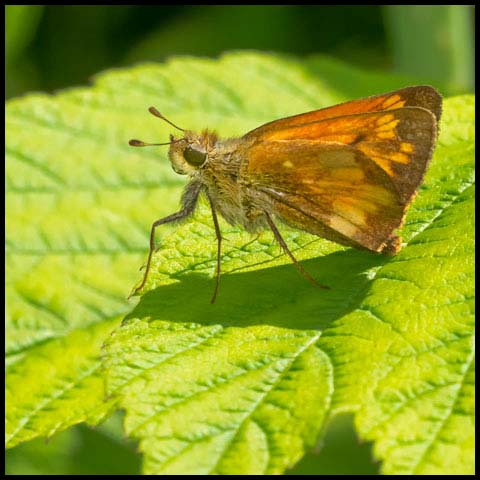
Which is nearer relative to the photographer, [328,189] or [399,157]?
[399,157]

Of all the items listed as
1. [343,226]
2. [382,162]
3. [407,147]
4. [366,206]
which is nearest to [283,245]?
[343,226]

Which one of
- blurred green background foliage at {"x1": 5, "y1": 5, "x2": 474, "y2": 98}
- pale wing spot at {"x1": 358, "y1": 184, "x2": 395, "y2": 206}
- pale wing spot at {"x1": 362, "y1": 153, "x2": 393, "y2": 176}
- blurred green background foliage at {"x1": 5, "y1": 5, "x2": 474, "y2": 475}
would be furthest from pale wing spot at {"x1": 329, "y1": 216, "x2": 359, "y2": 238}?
blurred green background foliage at {"x1": 5, "y1": 5, "x2": 474, "y2": 98}

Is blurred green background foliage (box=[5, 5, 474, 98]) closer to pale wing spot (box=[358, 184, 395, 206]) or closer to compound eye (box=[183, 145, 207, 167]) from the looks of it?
compound eye (box=[183, 145, 207, 167])

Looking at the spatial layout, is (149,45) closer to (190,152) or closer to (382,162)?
(190,152)

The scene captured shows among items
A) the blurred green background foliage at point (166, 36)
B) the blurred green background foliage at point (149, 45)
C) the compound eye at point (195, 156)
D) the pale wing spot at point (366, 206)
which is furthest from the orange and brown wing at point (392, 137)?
the blurred green background foliage at point (166, 36)

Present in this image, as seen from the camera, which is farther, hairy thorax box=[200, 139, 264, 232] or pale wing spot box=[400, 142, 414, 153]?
hairy thorax box=[200, 139, 264, 232]

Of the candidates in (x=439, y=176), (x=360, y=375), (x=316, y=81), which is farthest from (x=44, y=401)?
(x=316, y=81)
